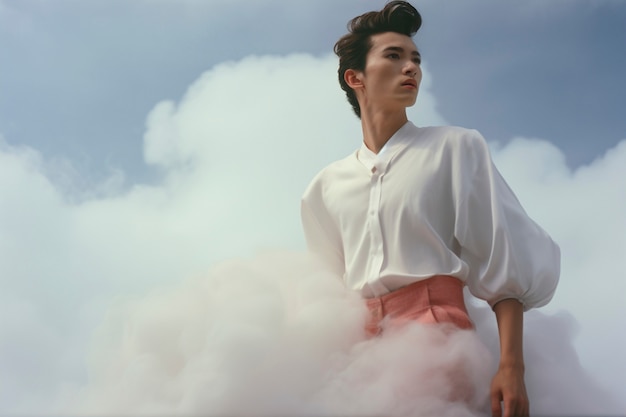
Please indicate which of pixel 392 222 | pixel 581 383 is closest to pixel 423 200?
pixel 392 222

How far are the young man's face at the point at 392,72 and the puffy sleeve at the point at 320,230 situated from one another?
1.16 ft

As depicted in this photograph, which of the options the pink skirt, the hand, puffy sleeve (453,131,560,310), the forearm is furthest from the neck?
the hand

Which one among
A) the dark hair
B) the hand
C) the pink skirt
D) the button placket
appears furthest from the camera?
the dark hair

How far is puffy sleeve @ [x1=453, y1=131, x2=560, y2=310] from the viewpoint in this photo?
198cm

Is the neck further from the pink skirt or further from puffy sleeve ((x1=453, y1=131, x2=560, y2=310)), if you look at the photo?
the pink skirt

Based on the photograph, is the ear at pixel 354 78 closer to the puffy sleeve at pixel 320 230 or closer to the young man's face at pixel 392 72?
the young man's face at pixel 392 72

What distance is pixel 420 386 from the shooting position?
1.86 metres

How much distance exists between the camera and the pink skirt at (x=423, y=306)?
1965mm

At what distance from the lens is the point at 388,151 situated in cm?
223

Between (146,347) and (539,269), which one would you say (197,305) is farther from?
(539,269)

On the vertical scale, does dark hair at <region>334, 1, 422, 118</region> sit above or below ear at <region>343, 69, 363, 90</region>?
above

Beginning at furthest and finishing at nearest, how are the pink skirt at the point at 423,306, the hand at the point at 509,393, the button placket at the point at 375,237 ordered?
the button placket at the point at 375,237 → the pink skirt at the point at 423,306 → the hand at the point at 509,393

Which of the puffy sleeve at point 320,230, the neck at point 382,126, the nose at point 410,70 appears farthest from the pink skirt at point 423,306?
the nose at point 410,70

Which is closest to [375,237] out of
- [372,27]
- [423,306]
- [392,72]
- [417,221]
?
[417,221]
